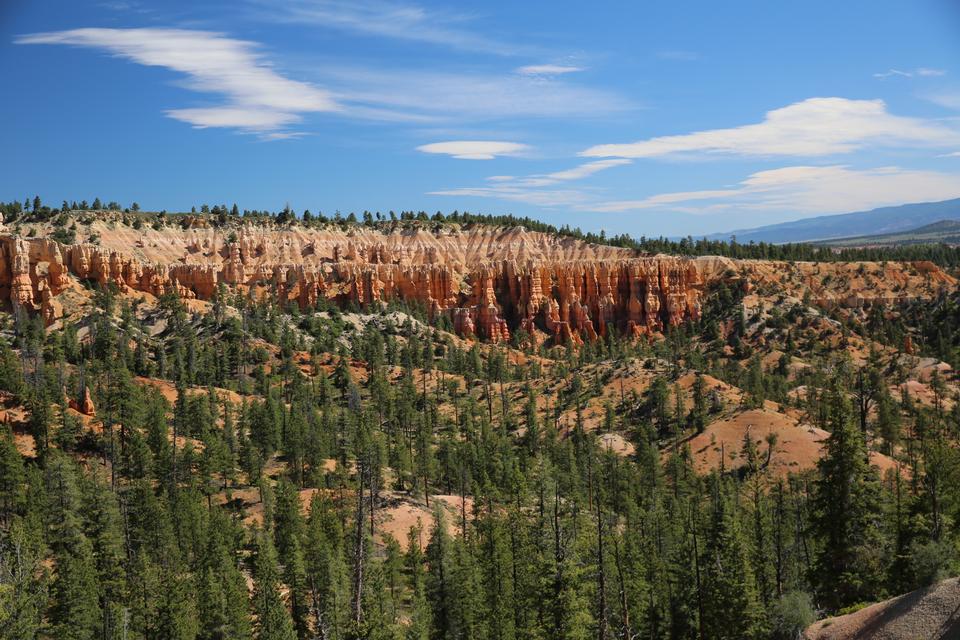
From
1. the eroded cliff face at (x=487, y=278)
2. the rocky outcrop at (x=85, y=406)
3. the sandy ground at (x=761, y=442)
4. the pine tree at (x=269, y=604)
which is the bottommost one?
the sandy ground at (x=761, y=442)

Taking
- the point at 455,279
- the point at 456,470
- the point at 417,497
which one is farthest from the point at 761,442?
the point at 455,279

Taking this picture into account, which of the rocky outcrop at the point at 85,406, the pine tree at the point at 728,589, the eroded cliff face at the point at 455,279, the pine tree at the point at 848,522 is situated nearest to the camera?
the pine tree at the point at 848,522

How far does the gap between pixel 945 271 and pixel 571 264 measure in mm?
81509

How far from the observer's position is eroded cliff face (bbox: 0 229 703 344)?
16438 cm

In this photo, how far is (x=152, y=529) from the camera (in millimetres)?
53906

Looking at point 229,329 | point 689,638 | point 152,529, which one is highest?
point 229,329

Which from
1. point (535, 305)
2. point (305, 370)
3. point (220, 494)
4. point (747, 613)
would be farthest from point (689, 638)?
point (535, 305)

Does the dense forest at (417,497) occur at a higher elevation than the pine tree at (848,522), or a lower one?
lower

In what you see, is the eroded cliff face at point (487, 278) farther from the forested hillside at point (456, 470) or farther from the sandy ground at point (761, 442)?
the sandy ground at point (761, 442)

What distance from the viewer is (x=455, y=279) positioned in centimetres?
18188

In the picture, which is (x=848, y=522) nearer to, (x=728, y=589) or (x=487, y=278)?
(x=728, y=589)

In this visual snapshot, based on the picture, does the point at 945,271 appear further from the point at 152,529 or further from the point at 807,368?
the point at 152,529

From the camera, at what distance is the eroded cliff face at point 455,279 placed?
164 meters

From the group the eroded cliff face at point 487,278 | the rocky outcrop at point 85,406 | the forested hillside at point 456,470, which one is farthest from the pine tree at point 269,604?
the eroded cliff face at point 487,278
